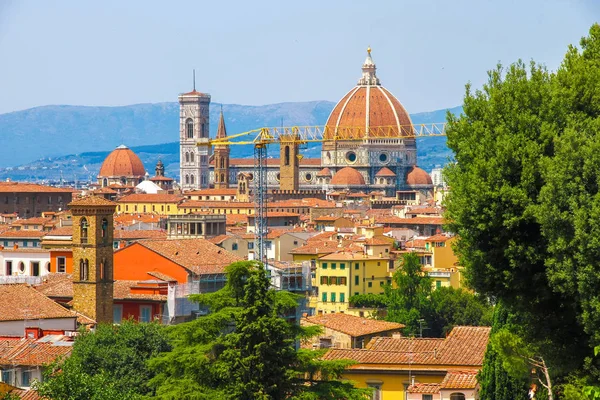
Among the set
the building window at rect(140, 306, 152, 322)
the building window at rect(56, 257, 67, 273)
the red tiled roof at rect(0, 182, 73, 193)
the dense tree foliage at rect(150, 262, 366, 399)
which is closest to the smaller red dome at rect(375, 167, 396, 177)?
the red tiled roof at rect(0, 182, 73, 193)

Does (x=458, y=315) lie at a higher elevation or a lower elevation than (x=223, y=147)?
Answer: lower

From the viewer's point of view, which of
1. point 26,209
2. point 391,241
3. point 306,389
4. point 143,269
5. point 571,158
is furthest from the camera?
point 26,209

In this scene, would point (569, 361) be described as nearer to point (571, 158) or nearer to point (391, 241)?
point (571, 158)

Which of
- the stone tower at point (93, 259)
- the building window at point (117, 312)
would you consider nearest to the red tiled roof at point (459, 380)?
the stone tower at point (93, 259)

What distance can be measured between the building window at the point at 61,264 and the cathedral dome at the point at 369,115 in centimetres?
11997

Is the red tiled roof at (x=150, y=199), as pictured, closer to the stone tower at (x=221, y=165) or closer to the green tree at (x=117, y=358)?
the stone tower at (x=221, y=165)

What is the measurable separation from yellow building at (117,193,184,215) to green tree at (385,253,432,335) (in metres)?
71.6

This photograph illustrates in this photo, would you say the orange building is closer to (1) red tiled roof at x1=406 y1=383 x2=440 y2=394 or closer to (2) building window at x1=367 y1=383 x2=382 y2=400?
(2) building window at x1=367 y1=383 x2=382 y2=400

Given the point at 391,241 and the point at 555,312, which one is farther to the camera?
the point at 391,241

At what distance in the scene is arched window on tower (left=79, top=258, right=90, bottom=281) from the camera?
38.8 m

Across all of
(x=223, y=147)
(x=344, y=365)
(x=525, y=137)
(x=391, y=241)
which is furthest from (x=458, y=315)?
(x=223, y=147)

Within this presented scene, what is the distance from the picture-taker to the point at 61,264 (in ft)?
164

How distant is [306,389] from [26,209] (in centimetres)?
9667

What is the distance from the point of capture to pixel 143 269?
42906 mm
